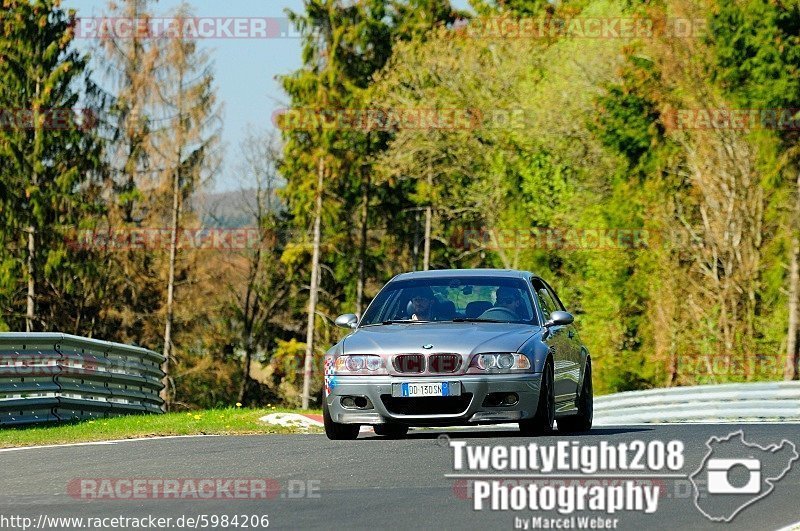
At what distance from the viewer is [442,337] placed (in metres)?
13.8

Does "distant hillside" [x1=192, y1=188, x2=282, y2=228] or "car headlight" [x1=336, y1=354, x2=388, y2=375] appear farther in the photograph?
"distant hillside" [x1=192, y1=188, x2=282, y2=228]

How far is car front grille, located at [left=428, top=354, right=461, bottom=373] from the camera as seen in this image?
44.7 ft

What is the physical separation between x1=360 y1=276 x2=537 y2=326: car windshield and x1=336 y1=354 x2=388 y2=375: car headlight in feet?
3.42

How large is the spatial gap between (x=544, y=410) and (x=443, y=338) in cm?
110

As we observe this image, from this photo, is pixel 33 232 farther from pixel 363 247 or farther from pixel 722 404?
pixel 722 404

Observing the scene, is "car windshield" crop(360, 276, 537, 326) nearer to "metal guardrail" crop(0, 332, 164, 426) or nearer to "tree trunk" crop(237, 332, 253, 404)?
"metal guardrail" crop(0, 332, 164, 426)

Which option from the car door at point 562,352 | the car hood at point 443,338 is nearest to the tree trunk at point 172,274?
the car door at point 562,352

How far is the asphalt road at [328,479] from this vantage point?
917 cm

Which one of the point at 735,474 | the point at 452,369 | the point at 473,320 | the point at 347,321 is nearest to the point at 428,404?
the point at 452,369

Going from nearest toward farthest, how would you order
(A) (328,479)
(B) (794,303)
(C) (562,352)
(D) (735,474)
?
(A) (328,479) → (D) (735,474) → (C) (562,352) → (B) (794,303)

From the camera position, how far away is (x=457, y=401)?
44.5ft

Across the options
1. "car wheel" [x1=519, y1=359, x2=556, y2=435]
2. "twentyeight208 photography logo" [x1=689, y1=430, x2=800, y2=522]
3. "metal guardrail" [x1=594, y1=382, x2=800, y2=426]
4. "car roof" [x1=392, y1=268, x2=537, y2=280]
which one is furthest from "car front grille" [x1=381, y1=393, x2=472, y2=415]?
"metal guardrail" [x1=594, y1=382, x2=800, y2=426]

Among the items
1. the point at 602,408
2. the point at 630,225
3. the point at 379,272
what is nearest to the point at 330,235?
the point at 379,272

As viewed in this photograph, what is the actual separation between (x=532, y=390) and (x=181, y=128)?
41486 mm
